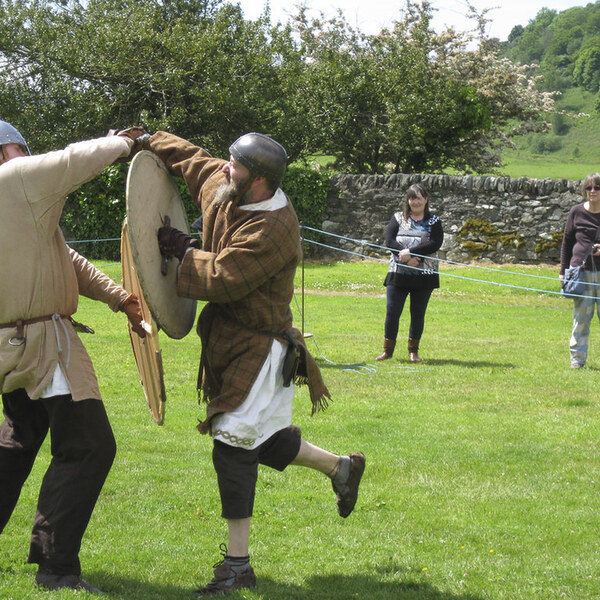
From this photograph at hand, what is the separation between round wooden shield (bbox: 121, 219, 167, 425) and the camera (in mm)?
3938

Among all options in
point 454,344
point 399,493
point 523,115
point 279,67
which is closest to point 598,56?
point 523,115

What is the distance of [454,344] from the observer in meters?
10.6

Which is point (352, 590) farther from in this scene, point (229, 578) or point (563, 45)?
point (563, 45)

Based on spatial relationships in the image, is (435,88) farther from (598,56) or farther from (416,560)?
(598,56)

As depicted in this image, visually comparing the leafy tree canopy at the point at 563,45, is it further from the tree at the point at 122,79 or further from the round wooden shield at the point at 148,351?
the round wooden shield at the point at 148,351

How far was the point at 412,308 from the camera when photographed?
9336mm

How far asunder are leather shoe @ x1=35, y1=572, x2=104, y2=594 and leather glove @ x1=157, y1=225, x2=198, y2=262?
139cm

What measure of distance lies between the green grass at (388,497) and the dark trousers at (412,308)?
15.3 inches

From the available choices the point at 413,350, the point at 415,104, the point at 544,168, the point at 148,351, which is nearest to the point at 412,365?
the point at 413,350

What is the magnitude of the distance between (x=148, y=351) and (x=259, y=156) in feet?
3.62

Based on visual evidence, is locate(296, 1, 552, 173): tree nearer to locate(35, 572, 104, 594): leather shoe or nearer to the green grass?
the green grass

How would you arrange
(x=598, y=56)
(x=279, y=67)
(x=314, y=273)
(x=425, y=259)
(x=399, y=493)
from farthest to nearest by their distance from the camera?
(x=598, y=56) < (x=279, y=67) < (x=314, y=273) < (x=425, y=259) < (x=399, y=493)

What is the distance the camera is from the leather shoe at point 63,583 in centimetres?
362

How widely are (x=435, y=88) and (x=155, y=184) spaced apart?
65.6 ft
